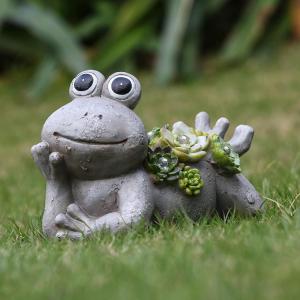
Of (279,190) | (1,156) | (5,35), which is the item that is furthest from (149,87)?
(279,190)

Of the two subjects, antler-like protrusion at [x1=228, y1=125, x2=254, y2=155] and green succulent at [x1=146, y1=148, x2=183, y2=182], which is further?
antler-like protrusion at [x1=228, y1=125, x2=254, y2=155]

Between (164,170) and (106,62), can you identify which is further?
(106,62)

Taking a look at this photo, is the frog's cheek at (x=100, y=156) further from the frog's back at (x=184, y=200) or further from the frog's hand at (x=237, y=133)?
the frog's hand at (x=237, y=133)

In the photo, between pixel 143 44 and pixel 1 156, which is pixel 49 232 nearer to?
pixel 1 156

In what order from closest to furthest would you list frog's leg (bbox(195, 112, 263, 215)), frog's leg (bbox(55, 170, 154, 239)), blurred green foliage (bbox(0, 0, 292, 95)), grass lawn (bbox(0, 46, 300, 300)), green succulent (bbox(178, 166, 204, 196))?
grass lawn (bbox(0, 46, 300, 300)) < frog's leg (bbox(55, 170, 154, 239)) < green succulent (bbox(178, 166, 204, 196)) < frog's leg (bbox(195, 112, 263, 215)) < blurred green foliage (bbox(0, 0, 292, 95))

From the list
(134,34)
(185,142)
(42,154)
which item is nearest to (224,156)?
(185,142)

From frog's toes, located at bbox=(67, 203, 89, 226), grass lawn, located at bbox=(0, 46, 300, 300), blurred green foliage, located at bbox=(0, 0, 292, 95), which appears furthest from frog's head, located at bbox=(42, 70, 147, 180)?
blurred green foliage, located at bbox=(0, 0, 292, 95)

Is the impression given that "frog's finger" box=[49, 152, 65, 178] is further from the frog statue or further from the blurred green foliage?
the blurred green foliage

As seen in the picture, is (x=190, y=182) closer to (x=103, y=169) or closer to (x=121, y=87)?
(x=103, y=169)
